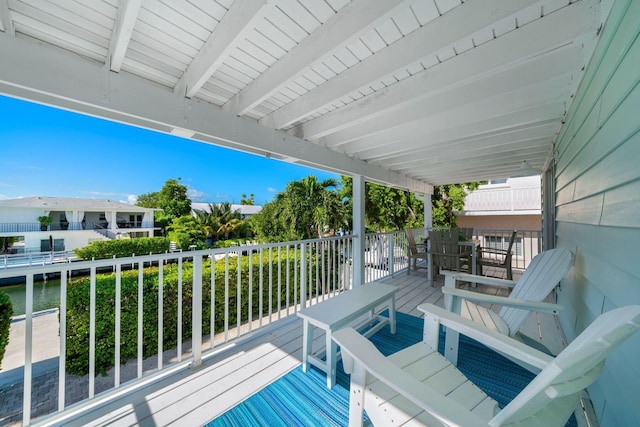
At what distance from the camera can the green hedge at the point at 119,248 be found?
13.5 metres

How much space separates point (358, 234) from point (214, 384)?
310cm

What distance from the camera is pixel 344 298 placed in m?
2.43

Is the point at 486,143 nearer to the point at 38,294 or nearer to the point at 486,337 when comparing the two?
the point at 486,337

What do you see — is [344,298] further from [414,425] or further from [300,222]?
[300,222]

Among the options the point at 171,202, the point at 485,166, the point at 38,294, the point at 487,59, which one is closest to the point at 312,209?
the point at 485,166

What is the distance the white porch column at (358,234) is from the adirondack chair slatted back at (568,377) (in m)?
3.51

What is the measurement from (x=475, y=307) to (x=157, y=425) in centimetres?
270

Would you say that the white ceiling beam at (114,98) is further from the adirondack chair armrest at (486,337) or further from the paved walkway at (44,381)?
the adirondack chair armrest at (486,337)

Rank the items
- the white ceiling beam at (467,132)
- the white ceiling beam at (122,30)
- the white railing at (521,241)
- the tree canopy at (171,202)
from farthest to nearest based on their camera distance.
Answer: the tree canopy at (171,202) < the white railing at (521,241) < the white ceiling beam at (467,132) < the white ceiling beam at (122,30)

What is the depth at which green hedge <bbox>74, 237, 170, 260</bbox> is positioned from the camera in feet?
44.4

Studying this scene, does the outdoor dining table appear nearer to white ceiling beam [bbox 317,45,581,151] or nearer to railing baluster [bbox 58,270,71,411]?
railing baluster [bbox 58,270,71,411]

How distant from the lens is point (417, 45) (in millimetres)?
1628

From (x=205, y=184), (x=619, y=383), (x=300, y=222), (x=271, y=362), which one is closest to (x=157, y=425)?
(x=271, y=362)

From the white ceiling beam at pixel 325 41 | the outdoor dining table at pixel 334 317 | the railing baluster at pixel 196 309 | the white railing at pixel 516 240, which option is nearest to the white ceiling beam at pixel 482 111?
the white ceiling beam at pixel 325 41
